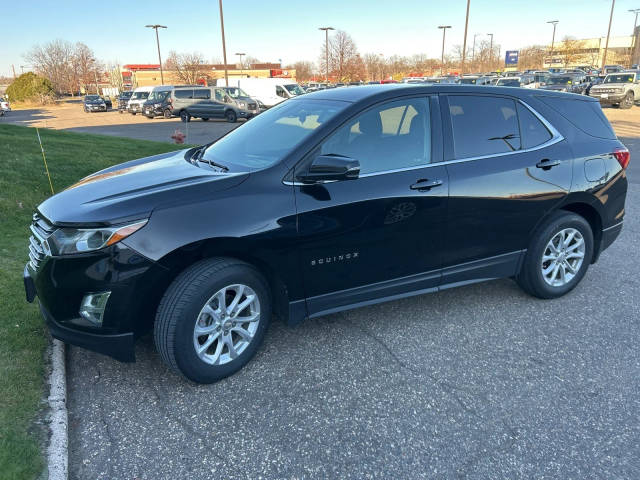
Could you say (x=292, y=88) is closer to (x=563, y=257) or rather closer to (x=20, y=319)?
(x=563, y=257)

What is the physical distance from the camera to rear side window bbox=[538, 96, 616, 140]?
14.0 feet

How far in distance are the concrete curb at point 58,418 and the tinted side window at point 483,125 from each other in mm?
3106

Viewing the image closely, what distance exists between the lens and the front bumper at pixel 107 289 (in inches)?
107

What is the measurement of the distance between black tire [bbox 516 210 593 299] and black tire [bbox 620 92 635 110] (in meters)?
28.2

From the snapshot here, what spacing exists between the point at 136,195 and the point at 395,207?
5.56 feet

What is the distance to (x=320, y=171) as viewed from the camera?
310 centimetres

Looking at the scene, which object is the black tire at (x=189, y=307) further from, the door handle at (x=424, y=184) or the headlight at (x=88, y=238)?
the door handle at (x=424, y=184)

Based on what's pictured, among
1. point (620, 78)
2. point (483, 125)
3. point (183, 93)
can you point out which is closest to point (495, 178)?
point (483, 125)

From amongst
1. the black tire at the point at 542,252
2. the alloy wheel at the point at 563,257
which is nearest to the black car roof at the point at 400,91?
the black tire at the point at 542,252

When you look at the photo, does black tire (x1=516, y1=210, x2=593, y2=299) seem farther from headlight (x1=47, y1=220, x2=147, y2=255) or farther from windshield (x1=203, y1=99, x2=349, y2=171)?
headlight (x1=47, y1=220, x2=147, y2=255)

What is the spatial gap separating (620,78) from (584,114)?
28480mm

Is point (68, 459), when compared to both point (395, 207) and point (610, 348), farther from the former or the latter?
point (610, 348)

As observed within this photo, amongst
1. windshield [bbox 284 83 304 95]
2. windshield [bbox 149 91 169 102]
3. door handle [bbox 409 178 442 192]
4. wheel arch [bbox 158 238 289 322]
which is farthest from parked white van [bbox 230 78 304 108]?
wheel arch [bbox 158 238 289 322]

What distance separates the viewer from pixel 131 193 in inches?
118
